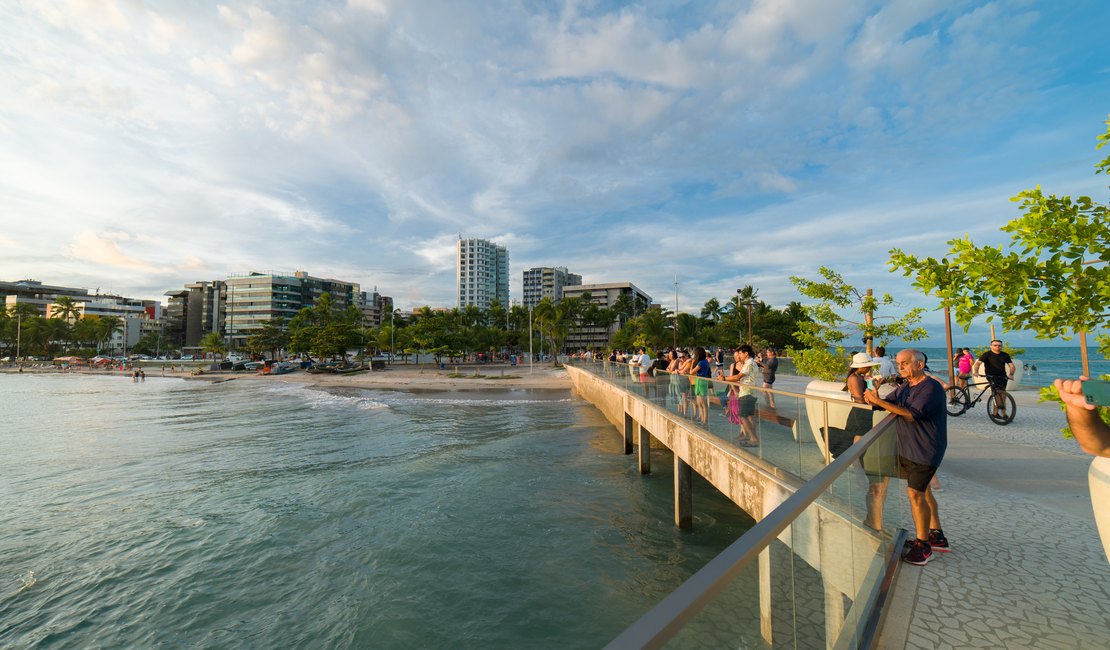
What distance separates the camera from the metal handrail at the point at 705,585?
1.01 meters

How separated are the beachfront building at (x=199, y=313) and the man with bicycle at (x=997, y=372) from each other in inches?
6165

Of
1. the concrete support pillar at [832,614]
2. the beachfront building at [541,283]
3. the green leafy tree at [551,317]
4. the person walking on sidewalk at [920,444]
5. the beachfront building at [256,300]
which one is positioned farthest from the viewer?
the beachfront building at [541,283]

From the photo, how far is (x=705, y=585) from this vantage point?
125cm

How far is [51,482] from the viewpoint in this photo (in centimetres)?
1459

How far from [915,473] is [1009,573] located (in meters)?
1.12

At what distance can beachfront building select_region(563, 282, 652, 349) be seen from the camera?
372 ft

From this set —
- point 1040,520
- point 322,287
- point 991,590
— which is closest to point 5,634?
point 991,590

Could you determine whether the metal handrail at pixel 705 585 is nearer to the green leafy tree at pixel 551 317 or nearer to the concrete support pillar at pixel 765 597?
the concrete support pillar at pixel 765 597

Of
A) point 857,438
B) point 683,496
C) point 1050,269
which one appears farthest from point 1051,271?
point 683,496

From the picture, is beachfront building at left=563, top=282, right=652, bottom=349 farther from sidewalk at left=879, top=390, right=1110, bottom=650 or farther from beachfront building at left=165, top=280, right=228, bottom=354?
beachfront building at left=165, top=280, right=228, bottom=354

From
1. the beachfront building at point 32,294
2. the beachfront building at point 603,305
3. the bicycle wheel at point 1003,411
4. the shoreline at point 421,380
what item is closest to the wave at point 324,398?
the shoreline at point 421,380

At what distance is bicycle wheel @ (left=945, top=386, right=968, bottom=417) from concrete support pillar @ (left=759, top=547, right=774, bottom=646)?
1543cm

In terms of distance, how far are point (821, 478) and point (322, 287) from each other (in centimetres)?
14863

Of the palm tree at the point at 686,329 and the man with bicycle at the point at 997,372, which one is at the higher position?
the palm tree at the point at 686,329
